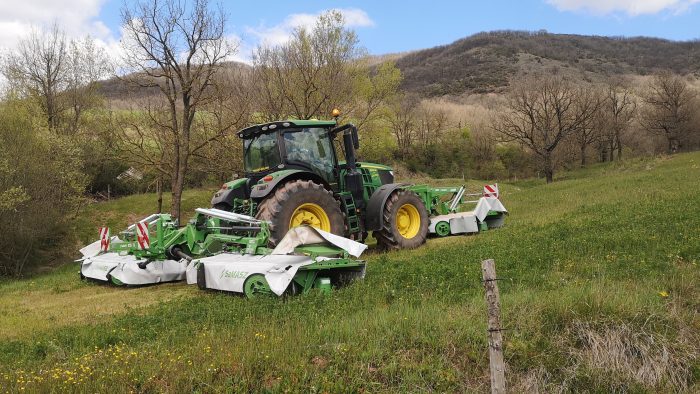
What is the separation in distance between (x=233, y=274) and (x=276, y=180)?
7.02 ft

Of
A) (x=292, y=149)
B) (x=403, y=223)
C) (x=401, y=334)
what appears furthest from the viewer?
(x=403, y=223)

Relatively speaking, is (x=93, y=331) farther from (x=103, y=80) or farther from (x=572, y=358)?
(x=103, y=80)

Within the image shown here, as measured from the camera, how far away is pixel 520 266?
25.2ft

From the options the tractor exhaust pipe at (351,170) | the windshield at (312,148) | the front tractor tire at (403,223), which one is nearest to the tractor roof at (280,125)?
the windshield at (312,148)

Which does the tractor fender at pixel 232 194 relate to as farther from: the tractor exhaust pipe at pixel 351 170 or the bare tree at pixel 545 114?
the bare tree at pixel 545 114

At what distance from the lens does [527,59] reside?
377 ft

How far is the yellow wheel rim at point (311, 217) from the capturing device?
8898 mm

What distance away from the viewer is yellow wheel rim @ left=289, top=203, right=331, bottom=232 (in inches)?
350

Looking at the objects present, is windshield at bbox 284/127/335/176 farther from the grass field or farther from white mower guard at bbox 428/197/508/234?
white mower guard at bbox 428/197/508/234

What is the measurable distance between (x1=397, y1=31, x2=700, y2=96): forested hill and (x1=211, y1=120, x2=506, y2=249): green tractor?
287 ft

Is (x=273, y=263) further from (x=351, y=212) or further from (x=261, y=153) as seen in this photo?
(x=261, y=153)

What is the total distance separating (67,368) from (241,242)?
3.90 m

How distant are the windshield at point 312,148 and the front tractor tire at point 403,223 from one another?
62.9 inches

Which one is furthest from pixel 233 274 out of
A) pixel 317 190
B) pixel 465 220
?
pixel 465 220
